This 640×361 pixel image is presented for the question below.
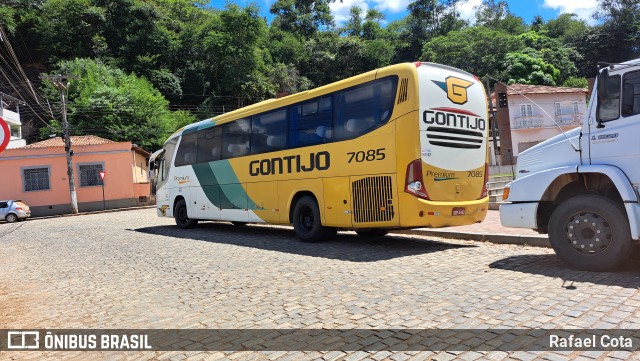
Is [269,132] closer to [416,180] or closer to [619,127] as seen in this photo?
[416,180]

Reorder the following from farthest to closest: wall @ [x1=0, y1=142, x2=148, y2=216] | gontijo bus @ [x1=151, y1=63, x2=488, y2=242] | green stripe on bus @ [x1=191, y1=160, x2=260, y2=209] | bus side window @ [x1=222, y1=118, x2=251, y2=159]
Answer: wall @ [x1=0, y1=142, x2=148, y2=216] → green stripe on bus @ [x1=191, y1=160, x2=260, y2=209] → bus side window @ [x1=222, y1=118, x2=251, y2=159] → gontijo bus @ [x1=151, y1=63, x2=488, y2=242]

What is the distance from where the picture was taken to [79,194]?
3372 cm

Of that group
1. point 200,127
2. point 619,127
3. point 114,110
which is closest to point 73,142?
point 114,110

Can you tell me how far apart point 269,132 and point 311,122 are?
160 centimetres

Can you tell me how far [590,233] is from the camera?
5695mm

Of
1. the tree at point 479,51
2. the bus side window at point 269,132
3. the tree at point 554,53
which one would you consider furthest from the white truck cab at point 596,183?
the tree at point 554,53

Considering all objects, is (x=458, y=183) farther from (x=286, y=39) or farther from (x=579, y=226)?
(x=286, y=39)

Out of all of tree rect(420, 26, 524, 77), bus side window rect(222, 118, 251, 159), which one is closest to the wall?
bus side window rect(222, 118, 251, 159)

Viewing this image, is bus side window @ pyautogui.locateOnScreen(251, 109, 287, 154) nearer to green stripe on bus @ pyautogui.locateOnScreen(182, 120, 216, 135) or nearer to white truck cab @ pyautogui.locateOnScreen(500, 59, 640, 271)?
green stripe on bus @ pyautogui.locateOnScreen(182, 120, 216, 135)

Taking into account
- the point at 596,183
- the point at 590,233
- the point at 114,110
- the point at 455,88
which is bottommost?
the point at 590,233

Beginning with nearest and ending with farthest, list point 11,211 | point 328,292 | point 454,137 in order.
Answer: point 328,292, point 454,137, point 11,211

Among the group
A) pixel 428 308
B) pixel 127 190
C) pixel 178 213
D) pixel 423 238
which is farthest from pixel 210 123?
→ pixel 127 190

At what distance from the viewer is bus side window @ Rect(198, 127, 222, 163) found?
515 inches

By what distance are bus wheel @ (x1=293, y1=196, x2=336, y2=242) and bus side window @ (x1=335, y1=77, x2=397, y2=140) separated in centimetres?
175
